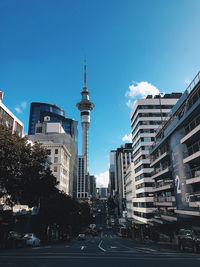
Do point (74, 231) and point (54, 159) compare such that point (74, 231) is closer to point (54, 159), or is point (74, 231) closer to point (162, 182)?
point (54, 159)

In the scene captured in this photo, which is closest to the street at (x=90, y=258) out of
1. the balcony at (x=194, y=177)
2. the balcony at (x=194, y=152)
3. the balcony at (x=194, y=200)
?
the balcony at (x=194, y=200)

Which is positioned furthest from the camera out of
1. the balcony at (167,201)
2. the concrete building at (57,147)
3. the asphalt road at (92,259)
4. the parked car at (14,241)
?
the concrete building at (57,147)

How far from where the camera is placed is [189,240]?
18.8 meters

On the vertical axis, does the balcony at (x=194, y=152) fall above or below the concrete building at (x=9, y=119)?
below

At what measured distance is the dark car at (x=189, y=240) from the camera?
58.3 feet

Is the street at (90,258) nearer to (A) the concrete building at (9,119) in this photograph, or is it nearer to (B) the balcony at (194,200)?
(B) the balcony at (194,200)

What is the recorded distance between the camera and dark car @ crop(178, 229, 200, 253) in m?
17.8

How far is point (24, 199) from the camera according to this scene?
79.2 feet

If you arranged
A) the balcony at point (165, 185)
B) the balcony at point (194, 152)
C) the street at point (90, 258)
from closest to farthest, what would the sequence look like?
the street at point (90, 258)
the balcony at point (194, 152)
the balcony at point (165, 185)

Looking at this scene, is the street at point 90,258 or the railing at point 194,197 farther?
the railing at point 194,197

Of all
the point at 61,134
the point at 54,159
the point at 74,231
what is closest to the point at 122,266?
the point at 54,159

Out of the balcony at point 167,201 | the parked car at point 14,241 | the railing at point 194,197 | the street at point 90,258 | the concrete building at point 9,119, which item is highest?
the concrete building at point 9,119

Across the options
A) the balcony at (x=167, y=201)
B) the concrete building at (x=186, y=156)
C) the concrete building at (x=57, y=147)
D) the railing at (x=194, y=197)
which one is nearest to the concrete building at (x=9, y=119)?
the concrete building at (x=57, y=147)

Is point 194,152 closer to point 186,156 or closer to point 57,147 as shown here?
point 186,156
